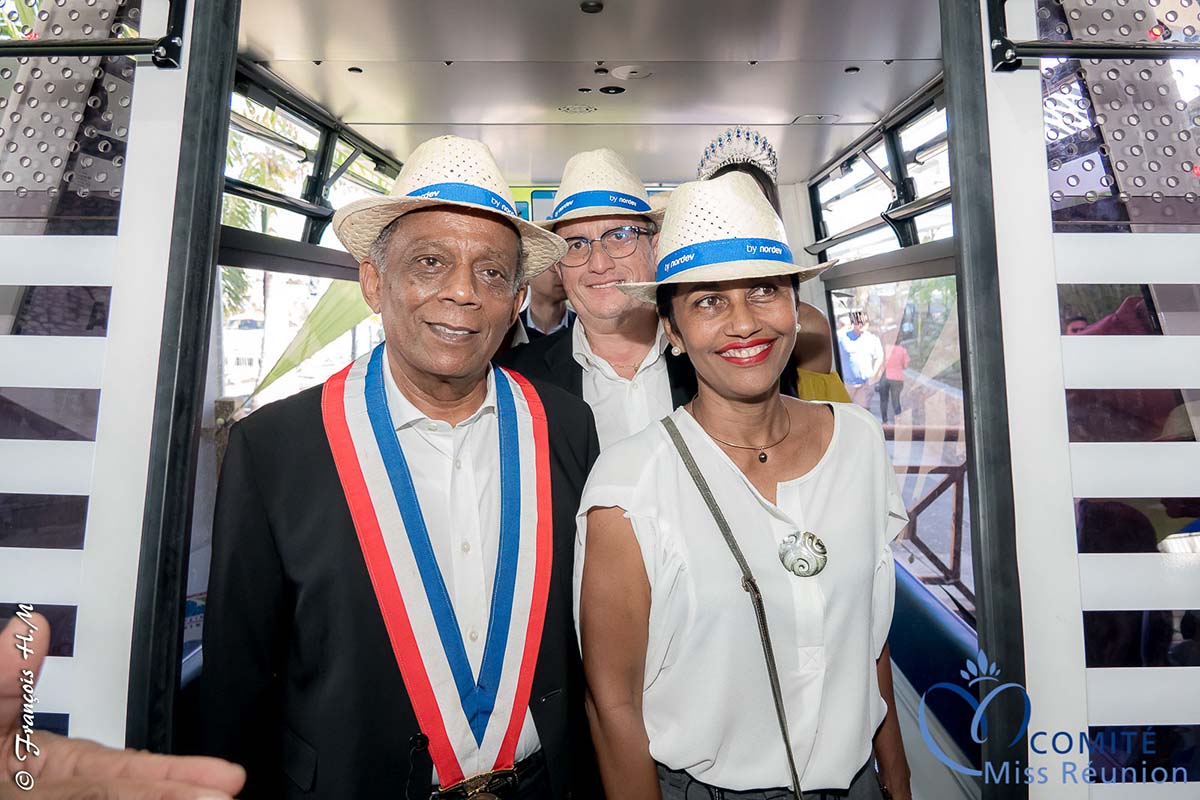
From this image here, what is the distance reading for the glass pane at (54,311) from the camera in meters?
1.41

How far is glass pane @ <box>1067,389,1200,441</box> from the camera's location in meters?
1.40

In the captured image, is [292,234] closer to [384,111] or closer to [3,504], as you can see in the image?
[384,111]

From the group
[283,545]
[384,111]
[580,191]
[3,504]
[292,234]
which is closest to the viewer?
[3,504]

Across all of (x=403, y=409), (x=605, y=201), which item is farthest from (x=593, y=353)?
(x=403, y=409)

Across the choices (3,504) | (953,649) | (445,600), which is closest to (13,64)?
(3,504)

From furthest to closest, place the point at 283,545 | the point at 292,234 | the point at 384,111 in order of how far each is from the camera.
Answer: the point at 384,111 < the point at 292,234 < the point at 283,545

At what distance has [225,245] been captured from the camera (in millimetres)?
2697

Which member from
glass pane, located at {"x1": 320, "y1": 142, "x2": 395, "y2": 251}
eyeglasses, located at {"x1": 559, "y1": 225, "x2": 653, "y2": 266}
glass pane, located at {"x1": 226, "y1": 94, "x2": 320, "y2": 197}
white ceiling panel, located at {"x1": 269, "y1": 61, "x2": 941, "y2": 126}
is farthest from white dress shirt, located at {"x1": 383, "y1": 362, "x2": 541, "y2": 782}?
glass pane, located at {"x1": 320, "y1": 142, "x2": 395, "y2": 251}

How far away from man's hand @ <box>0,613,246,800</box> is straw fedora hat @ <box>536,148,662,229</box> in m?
1.98

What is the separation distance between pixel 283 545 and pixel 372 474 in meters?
0.25

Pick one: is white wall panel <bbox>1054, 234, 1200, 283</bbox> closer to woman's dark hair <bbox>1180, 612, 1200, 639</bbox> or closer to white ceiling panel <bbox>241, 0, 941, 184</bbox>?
woman's dark hair <bbox>1180, 612, 1200, 639</bbox>

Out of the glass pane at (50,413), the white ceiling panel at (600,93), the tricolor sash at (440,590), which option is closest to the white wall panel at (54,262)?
the glass pane at (50,413)

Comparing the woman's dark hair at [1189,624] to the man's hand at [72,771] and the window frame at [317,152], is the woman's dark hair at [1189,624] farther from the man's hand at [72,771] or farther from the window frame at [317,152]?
the window frame at [317,152]

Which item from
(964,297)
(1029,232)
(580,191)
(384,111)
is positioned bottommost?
(964,297)
